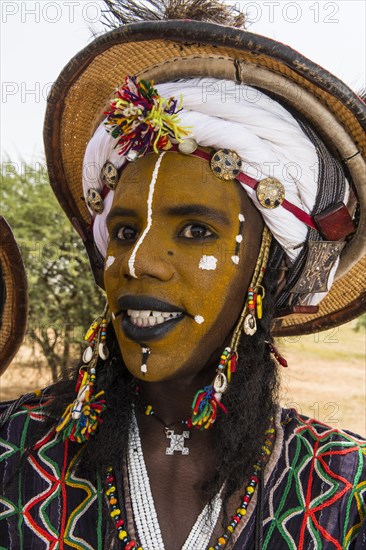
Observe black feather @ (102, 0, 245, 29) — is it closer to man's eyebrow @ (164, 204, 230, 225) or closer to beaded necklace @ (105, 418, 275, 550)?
man's eyebrow @ (164, 204, 230, 225)

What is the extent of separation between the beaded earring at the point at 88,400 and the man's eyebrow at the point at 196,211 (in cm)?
49

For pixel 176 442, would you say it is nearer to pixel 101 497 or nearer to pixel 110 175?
pixel 101 497

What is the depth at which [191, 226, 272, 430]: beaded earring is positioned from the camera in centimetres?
241

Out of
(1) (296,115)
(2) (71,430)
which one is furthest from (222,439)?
(1) (296,115)

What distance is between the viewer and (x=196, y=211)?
235 centimetres

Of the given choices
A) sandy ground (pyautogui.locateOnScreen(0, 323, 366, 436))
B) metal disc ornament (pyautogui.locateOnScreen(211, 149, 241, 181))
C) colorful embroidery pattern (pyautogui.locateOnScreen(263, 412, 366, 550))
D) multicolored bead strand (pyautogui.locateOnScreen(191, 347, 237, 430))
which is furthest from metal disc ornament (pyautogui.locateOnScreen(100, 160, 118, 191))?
sandy ground (pyautogui.locateOnScreen(0, 323, 366, 436))

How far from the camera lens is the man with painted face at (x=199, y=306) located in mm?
2342

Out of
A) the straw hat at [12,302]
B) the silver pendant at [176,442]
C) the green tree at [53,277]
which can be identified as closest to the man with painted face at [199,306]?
the silver pendant at [176,442]

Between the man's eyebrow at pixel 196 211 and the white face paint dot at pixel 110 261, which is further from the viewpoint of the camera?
the white face paint dot at pixel 110 261

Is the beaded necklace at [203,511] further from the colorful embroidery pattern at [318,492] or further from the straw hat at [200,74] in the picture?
the straw hat at [200,74]

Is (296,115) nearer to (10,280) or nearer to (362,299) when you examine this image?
(362,299)

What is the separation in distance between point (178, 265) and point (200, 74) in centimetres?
67

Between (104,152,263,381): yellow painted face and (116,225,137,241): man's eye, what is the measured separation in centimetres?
2

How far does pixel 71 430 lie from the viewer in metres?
2.47
